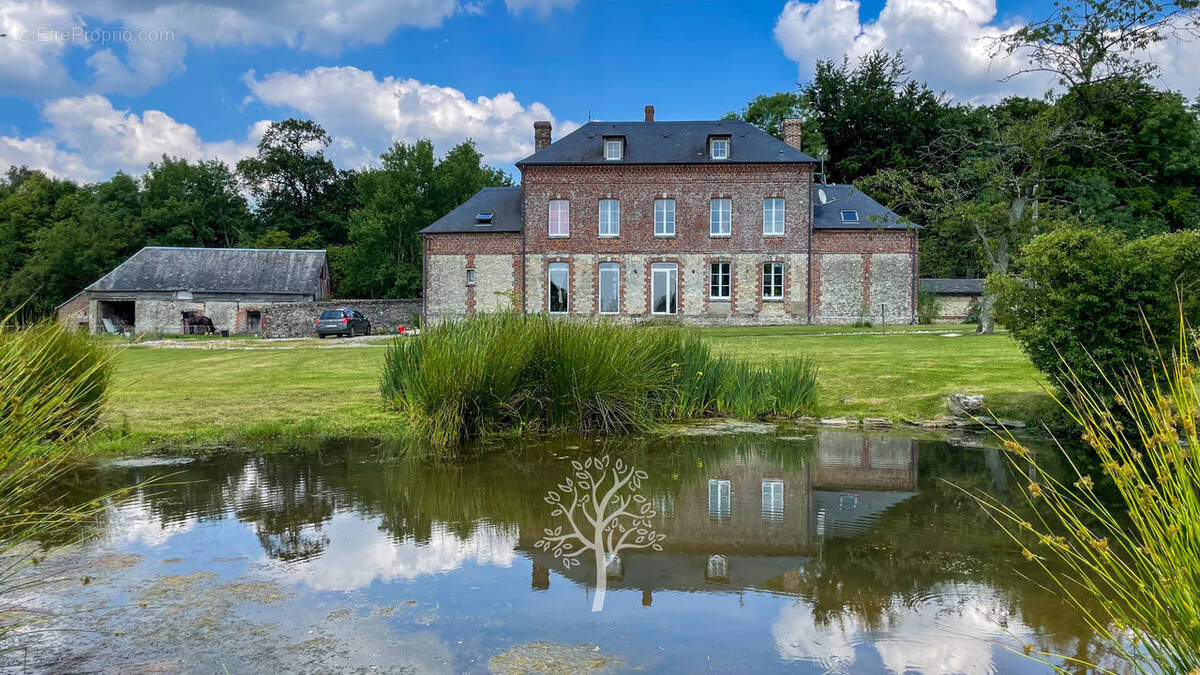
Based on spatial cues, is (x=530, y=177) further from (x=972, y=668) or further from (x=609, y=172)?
(x=972, y=668)

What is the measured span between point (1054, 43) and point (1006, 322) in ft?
50.2

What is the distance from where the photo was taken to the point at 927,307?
3269cm

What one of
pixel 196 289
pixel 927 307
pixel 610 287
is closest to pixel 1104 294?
pixel 610 287

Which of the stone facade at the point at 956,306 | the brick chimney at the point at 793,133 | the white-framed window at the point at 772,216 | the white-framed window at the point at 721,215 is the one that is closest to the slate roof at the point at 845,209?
the white-framed window at the point at 772,216

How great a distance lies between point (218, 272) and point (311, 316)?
9.33 m

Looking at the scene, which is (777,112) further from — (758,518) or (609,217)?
(758,518)

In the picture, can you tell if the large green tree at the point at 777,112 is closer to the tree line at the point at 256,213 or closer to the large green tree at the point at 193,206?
the tree line at the point at 256,213

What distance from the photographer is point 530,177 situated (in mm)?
30359

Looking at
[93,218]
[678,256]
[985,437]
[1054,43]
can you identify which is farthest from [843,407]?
[93,218]

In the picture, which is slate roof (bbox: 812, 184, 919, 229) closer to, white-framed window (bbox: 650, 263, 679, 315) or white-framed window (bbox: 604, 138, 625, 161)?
white-framed window (bbox: 650, 263, 679, 315)

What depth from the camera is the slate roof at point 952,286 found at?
36.8m

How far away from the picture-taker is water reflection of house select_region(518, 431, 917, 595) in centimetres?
478

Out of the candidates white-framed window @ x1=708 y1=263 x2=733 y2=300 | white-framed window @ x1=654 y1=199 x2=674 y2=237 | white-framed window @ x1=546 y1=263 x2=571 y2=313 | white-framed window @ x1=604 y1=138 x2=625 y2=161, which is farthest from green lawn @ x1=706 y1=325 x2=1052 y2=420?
white-framed window @ x1=604 y1=138 x2=625 y2=161

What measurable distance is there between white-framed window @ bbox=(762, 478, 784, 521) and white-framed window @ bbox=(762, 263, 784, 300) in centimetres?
2372
